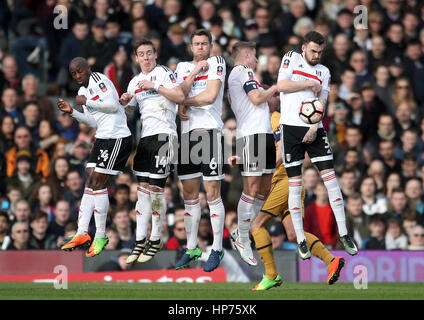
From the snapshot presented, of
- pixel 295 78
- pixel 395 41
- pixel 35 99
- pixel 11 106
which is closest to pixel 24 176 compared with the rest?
pixel 11 106

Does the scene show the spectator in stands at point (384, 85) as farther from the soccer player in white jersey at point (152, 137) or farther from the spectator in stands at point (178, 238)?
the soccer player in white jersey at point (152, 137)

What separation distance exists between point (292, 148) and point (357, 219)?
518 centimetres

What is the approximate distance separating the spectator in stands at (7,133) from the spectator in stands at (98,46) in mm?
2387

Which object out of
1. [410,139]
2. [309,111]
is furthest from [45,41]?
[309,111]

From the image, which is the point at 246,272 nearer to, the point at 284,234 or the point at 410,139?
the point at 284,234

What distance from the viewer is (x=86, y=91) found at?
54.9 feet

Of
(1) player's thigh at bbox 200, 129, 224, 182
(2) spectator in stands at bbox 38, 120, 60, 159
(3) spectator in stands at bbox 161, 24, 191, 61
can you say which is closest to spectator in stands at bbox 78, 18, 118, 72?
(3) spectator in stands at bbox 161, 24, 191, 61

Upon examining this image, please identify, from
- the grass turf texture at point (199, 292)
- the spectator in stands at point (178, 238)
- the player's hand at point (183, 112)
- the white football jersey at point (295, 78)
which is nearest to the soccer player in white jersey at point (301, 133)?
the white football jersey at point (295, 78)

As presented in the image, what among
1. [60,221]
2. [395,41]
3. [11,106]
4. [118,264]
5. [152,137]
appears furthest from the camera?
[395,41]

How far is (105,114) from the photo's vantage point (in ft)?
55.0

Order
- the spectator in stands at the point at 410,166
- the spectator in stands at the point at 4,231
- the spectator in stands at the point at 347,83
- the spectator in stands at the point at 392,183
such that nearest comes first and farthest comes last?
1. the spectator in stands at the point at 4,231
2. the spectator in stands at the point at 392,183
3. the spectator in stands at the point at 410,166
4. the spectator in stands at the point at 347,83

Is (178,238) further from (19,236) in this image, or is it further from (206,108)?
(206,108)

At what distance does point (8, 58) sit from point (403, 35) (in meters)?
9.09

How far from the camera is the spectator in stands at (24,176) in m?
21.8
